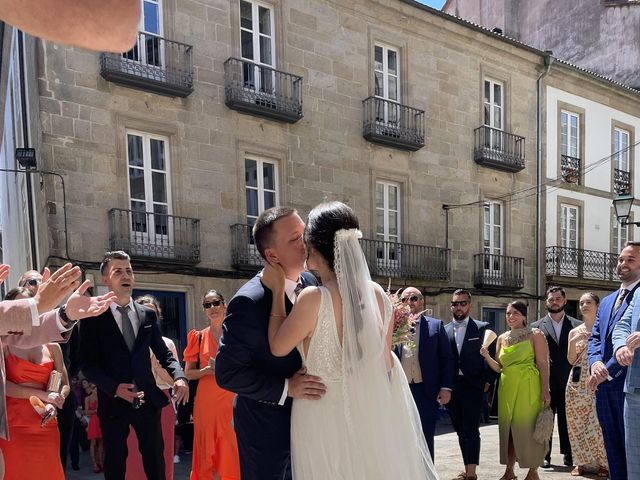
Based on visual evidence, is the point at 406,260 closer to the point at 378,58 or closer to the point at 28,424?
the point at 378,58

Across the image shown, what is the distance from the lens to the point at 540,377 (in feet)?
19.5

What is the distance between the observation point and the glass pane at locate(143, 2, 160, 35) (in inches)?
443

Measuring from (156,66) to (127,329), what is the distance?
8.07 m

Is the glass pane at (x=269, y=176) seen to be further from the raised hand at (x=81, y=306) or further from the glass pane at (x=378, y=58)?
the raised hand at (x=81, y=306)

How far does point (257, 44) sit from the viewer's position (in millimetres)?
12555

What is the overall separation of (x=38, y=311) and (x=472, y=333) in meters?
4.95

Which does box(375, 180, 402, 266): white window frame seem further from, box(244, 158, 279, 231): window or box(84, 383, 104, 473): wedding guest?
box(84, 383, 104, 473): wedding guest

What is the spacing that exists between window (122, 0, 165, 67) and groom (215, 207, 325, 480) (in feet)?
31.1

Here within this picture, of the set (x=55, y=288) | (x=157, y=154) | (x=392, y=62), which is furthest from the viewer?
(x=392, y=62)

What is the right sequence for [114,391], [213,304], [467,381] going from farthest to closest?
1. [467,381]
2. [213,304]
3. [114,391]

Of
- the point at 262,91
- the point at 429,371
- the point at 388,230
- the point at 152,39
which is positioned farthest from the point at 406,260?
the point at 429,371

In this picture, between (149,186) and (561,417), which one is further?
(149,186)

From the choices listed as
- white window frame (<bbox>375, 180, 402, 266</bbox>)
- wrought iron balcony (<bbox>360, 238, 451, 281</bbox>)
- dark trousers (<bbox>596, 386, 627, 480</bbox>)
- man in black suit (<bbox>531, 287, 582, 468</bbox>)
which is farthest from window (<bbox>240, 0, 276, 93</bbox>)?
dark trousers (<bbox>596, 386, 627, 480</bbox>)

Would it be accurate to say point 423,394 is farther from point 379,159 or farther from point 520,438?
point 379,159
